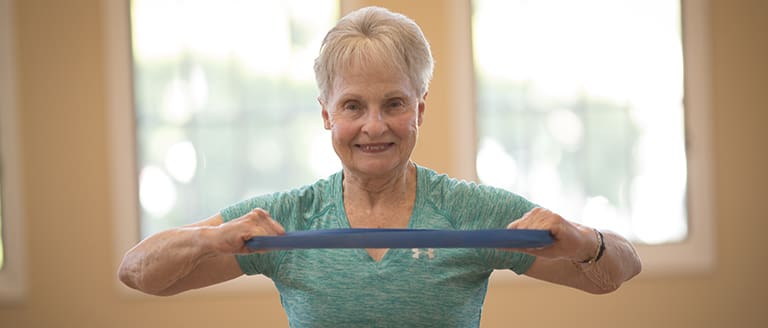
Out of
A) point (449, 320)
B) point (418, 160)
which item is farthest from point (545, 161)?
point (449, 320)

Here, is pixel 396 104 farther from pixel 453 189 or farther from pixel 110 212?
pixel 110 212

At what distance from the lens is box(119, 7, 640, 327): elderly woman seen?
1724 mm

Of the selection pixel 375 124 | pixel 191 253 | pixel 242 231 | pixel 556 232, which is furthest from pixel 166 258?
pixel 556 232

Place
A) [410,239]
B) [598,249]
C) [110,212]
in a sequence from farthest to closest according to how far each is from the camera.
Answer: [110,212] → [598,249] → [410,239]

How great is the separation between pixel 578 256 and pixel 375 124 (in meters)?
0.48

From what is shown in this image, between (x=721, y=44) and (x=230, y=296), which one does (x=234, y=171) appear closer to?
(x=230, y=296)

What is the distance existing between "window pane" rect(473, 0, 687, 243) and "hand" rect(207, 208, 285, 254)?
311cm

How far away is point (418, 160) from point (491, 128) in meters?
0.45

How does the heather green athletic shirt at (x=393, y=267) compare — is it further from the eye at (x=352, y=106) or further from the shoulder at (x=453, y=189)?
the eye at (x=352, y=106)

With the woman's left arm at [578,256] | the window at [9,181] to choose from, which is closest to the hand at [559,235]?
the woman's left arm at [578,256]

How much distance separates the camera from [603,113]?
479 cm

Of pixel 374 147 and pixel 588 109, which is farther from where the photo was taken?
pixel 588 109

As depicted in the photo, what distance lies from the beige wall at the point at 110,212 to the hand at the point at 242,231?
10.1 feet

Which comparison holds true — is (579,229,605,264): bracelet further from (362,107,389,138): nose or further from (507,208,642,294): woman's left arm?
(362,107,389,138): nose
